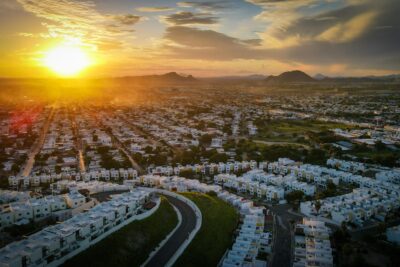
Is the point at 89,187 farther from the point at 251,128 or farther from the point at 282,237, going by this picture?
the point at 251,128

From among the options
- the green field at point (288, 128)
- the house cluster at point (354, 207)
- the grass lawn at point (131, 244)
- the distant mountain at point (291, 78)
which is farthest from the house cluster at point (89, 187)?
the distant mountain at point (291, 78)

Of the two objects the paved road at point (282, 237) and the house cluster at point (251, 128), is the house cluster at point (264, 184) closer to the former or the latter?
the paved road at point (282, 237)

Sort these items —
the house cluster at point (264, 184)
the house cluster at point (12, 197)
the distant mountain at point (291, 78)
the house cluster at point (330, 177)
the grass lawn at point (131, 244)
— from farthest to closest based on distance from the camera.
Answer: the distant mountain at point (291, 78) < the house cluster at point (330, 177) < the house cluster at point (264, 184) < the house cluster at point (12, 197) < the grass lawn at point (131, 244)

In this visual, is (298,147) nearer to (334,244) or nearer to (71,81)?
(334,244)

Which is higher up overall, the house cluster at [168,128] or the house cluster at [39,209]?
the house cluster at [39,209]

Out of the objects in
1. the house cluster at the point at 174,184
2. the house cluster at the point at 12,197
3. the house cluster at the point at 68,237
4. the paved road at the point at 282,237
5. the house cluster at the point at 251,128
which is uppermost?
the house cluster at the point at 68,237

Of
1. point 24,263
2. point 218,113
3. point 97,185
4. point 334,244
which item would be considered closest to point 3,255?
point 24,263
